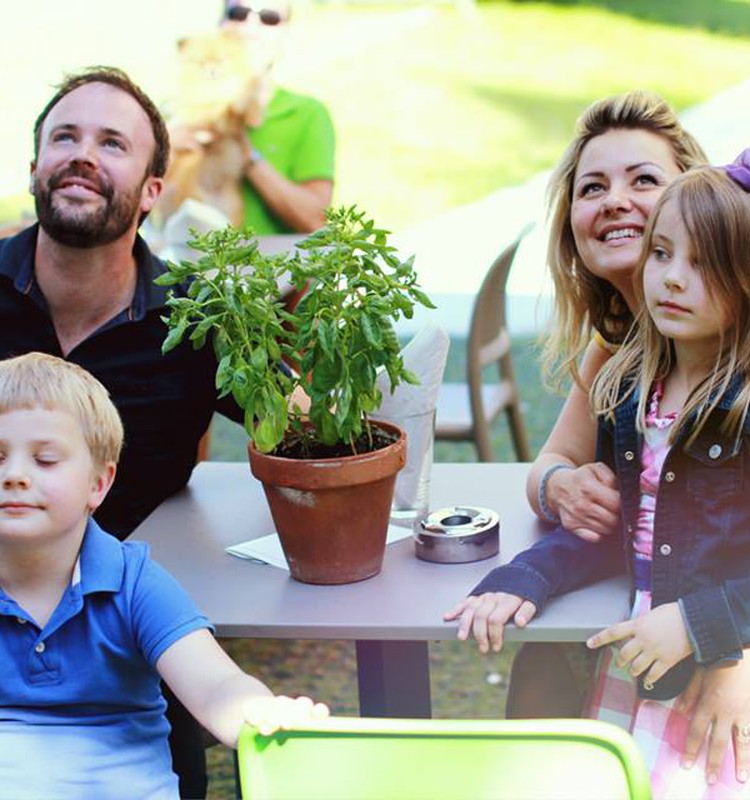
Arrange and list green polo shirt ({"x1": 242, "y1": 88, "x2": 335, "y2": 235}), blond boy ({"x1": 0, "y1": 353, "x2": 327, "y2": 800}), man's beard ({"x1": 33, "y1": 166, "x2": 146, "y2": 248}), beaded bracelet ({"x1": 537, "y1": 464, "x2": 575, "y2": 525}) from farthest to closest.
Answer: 1. green polo shirt ({"x1": 242, "y1": 88, "x2": 335, "y2": 235})
2. man's beard ({"x1": 33, "y1": 166, "x2": 146, "y2": 248})
3. beaded bracelet ({"x1": 537, "y1": 464, "x2": 575, "y2": 525})
4. blond boy ({"x1": 0, "y1": 353, "x2": 327, "y2": 800})

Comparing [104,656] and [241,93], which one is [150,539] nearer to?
[104,656]

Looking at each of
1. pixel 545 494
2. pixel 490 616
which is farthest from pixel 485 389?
pixel 490 616

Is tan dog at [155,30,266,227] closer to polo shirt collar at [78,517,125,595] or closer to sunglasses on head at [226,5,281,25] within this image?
sunglasses on head at [226,5,281,25]

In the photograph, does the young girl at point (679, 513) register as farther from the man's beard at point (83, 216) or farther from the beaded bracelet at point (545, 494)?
the man's beard at point (83, 216)

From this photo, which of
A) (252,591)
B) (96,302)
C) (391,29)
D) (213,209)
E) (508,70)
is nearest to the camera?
(252,591)

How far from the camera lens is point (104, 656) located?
6.32 ft

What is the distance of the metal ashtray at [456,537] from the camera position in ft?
7.23

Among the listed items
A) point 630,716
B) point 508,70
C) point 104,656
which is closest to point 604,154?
point 630,716

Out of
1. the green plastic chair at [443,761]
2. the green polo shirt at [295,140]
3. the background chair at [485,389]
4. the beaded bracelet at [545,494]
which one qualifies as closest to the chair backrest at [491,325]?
the background chair at [485,389]

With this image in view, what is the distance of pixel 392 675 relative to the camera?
2.27 metres

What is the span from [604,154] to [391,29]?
14475 mm

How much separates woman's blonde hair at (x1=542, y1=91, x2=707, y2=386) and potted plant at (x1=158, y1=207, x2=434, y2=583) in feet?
1.72

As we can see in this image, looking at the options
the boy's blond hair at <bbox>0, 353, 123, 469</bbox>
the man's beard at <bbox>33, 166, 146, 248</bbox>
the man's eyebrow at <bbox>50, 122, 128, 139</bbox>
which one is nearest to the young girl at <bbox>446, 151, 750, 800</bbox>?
the boy's blond hair at <bbox>0, 353, 123, 469</bbox>

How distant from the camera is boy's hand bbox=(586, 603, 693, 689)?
6.45ft
